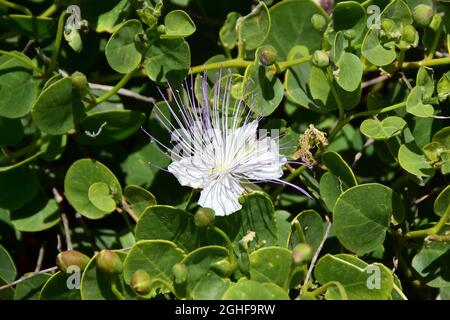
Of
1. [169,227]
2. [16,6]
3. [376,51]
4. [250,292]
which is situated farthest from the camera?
[16,6]

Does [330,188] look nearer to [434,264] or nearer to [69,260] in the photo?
[434,264]

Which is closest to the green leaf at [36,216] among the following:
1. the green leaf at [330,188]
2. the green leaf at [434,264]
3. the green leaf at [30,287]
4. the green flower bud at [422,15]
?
the green leaf at [30,287]

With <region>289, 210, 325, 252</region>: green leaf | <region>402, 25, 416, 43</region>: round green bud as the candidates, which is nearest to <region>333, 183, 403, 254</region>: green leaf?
<region>289, 210, 325, 252</region>: green leaf

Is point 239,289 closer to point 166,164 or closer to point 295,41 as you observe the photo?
point 166,164

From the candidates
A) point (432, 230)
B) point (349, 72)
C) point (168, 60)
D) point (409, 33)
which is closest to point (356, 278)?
point (432, 230)

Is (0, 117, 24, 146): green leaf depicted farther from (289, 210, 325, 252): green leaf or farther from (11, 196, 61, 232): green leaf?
(289, 210, 325, 252): green leaf

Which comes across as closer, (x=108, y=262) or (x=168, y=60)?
(x=108, y=262)

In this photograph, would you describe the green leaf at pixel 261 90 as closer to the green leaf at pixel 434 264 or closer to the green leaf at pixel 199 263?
the green leaf at pixel 199 263

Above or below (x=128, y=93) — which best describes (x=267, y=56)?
above

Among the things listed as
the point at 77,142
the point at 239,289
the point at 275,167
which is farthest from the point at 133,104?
the point at 239,289
